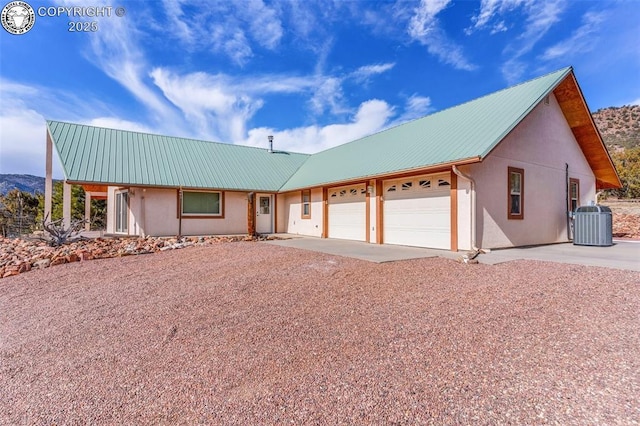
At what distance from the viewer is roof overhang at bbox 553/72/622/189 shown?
37.1 feet

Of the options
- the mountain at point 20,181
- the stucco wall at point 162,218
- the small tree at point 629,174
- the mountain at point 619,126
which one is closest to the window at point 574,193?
the stucco wall at point 162,218

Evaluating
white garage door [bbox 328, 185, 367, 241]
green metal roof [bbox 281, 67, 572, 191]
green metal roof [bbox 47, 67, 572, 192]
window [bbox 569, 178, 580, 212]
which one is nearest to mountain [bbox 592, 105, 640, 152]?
window [bbox 569, 178, 580, 212]

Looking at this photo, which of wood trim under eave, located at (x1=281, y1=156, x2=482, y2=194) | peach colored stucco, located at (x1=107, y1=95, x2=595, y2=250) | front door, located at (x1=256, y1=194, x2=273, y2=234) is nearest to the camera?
wood trim under eave, located at (x1=281, y1=156, x2=482, y2=194)

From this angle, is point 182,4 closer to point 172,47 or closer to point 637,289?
point 172,47

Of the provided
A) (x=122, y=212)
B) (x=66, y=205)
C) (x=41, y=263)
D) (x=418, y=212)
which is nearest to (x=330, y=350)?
(x=418, y=212)

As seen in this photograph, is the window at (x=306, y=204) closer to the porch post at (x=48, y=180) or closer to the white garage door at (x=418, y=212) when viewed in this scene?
the white garage door at (x=418, y=212)

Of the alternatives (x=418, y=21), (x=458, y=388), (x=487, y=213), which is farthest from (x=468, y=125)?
(x=458, y=388)

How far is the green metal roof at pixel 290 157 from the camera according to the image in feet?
32.9

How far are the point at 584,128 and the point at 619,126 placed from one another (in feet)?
151

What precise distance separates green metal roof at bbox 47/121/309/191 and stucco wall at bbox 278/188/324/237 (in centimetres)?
110

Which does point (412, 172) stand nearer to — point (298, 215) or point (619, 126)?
point (298, 215)

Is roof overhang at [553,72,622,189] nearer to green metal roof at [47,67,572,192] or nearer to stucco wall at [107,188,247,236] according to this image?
green metal roof at [47,67,572,192]

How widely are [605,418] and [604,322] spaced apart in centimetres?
219

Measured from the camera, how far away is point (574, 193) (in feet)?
43.0
